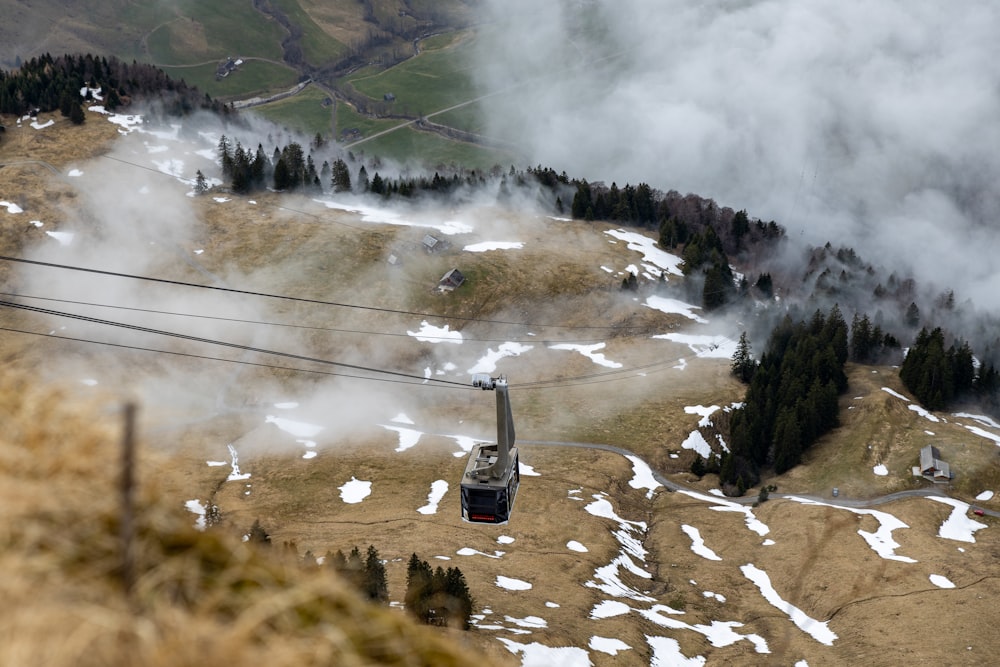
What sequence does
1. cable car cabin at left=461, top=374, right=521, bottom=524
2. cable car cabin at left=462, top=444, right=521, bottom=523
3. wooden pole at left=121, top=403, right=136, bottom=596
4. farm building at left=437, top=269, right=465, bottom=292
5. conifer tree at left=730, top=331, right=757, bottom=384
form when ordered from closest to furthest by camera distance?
wooden pole at left=121, top=403, right=136, bottom=596 → cable car cabin at left=461, top=374, right=521, bottom=524 → cable car cabin at left=462, top=444, right=521, bottom=523 → conifer tree at left=730, top=331, right=757, bottom=384 → farm building at left=437, top=269, right=465, bottom=292

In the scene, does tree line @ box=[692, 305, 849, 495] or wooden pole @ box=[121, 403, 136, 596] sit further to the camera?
tree line @ box=[692, 305, 849, 495]

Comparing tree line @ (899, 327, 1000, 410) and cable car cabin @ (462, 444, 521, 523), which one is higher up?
cable car cabin @ (462, 444, 521, 523)

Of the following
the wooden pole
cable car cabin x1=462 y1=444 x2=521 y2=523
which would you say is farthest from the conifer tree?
the wooden pole

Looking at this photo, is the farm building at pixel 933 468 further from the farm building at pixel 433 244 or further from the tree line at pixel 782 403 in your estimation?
the farm building at pixel 433 244

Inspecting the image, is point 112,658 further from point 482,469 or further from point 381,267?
point 381,267

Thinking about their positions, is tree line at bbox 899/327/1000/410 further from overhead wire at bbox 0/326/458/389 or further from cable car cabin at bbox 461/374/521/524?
cable car cabin at bbox 461/374/521/524

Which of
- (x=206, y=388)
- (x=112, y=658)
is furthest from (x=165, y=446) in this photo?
(x=112, y=658)

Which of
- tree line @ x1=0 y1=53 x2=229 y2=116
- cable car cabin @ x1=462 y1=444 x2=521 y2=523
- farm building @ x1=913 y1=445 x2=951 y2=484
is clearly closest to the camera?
cable car cabin @ x1=462 y1=444 x2=521 y2=523

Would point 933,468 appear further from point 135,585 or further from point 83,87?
point 83,87

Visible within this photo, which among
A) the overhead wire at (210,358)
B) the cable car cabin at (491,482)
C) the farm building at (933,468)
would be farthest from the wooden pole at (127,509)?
the overhead wire at (210,358)

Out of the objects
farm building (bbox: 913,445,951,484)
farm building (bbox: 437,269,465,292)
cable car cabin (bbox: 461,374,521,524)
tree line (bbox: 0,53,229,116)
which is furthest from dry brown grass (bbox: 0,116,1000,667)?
tree line (bbox: 0,53,229,116)

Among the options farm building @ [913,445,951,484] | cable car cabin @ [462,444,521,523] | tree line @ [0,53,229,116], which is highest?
tree line @ [0,53,229,116]
